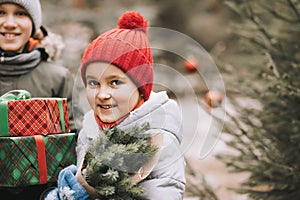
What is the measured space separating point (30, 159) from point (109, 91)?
18.7 inches

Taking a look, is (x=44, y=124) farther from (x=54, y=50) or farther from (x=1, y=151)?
(x=54, y=50)

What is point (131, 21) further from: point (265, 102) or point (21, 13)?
point (265, 102)

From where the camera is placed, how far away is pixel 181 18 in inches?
509

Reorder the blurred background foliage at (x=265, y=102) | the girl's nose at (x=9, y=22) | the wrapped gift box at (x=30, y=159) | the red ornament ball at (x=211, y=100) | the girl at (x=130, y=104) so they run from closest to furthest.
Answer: the girl at (x=130, y=104) < the wrapped gift box at (x=30, y=159) < the girl's nose at (x=9, y=22) < the red ornament ball at (x=211, y=100) < the blurred background foliage at (x=265, y=102)

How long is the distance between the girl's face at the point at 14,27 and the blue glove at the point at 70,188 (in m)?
1.04

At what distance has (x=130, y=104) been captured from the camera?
103 inches

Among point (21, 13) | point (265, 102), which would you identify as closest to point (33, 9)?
point (21, 13)

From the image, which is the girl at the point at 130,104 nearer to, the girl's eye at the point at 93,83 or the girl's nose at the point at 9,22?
the girl's eye at the point at 93,83

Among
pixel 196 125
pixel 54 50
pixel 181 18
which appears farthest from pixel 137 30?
pixel 181 18

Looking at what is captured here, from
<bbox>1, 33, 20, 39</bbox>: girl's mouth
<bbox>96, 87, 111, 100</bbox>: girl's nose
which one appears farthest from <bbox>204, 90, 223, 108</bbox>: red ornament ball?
<bbox>1, 33, 20, 39</bbox>: girl's mouth

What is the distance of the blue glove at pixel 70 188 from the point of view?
2469 mm

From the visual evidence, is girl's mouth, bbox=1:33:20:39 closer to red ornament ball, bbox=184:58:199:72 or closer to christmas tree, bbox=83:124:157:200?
red ornament ball, bbox=184:58:199:72

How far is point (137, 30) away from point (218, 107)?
5.19 feet

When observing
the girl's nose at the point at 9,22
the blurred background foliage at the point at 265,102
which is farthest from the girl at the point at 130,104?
the blurred background foliage at the point at 265,102
